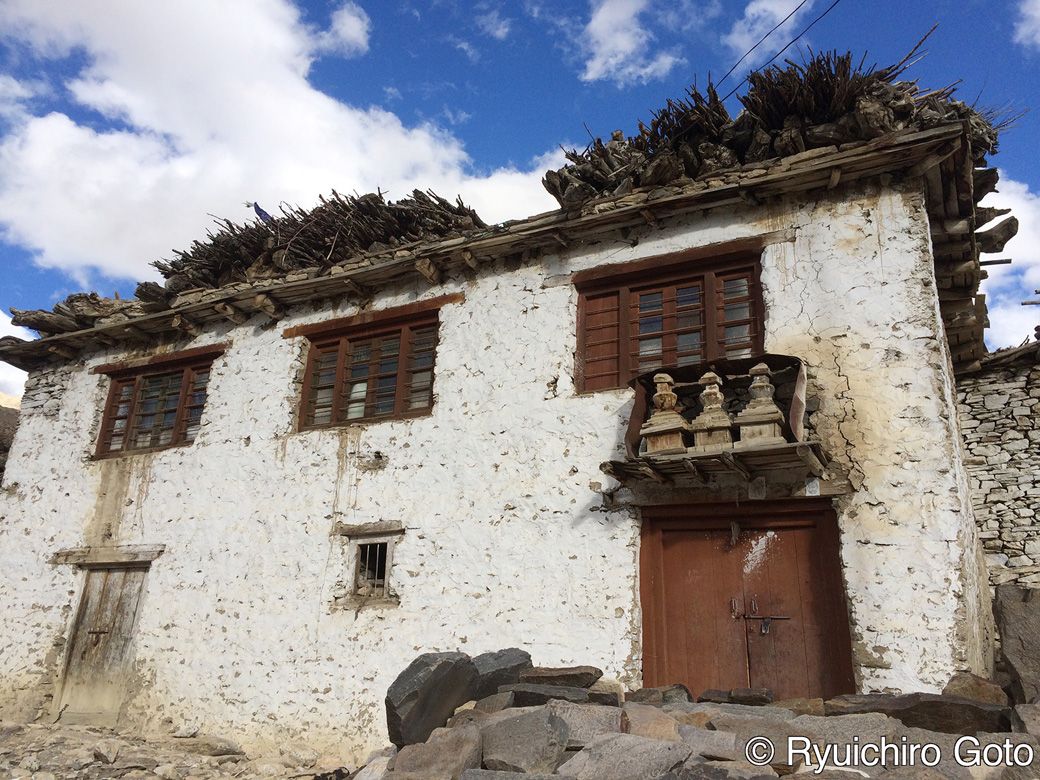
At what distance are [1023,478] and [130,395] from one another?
12030 millimetres

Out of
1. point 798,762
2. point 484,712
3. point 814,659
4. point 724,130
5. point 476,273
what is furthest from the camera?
point 476,273

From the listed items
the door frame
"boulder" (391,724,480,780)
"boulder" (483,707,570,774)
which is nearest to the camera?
"boulder" (483,707,570,774)

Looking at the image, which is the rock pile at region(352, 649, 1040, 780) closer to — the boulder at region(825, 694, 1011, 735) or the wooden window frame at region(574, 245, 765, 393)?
the boulder at region(825, 694, 1011, 735)

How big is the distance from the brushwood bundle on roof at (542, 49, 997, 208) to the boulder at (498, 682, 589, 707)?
509cm

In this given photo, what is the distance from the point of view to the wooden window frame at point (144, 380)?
35.2 feet

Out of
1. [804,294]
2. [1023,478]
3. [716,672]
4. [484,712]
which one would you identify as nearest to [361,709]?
[484,712]

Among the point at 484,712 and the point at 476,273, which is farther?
the point at 476,273

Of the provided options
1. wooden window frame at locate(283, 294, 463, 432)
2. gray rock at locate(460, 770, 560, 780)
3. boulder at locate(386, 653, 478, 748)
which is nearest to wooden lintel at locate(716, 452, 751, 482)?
boulder at locate(386, 653, 478, 748)

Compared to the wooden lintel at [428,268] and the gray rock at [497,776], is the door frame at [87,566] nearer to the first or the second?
the wooden lintel at [428,268]

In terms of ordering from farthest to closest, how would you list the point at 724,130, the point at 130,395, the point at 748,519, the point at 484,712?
the point at 130,395 < the point at 724,130 < the point at 748,519 < the point at 484,712

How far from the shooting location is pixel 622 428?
300 inches

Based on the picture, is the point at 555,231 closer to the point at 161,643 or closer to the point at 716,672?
the point at 716,672

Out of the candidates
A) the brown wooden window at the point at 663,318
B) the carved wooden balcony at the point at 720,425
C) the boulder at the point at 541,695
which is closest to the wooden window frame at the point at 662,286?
the brown wooden window at the point at 663,318

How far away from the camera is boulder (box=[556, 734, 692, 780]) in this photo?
159 inches
